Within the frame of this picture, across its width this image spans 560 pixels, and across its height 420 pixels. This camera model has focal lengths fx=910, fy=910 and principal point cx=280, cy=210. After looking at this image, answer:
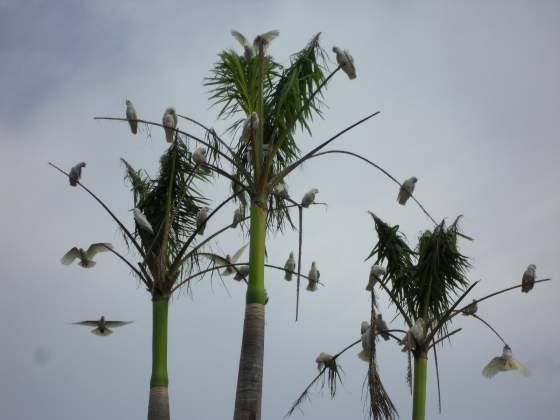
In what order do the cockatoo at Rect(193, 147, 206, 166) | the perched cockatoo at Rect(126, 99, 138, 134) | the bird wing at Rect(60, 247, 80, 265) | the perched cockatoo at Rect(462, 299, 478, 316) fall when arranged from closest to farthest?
the cockatoo at Rect(193, 147, 206, 166)
the perched cockatoo at Rect(462, 299, 478, 316)
the perched cockatoo at Rect(126, 99, 138, 134)
the bird wing at Rect(60, 247, 80, 265)

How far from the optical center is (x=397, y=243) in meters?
13.5

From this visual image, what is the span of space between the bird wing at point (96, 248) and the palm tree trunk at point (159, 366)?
1.35 metres

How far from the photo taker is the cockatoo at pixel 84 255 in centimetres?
1347

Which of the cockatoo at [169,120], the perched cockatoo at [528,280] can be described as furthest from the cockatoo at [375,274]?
the cockatoo at [169,120]

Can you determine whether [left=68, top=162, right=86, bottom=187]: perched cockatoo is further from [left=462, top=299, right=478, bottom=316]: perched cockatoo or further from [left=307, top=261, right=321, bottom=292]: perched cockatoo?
[left=462, top=299, right=478, bottom=316]: perched cockatoo

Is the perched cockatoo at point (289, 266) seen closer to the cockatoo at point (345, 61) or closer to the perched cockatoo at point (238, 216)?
the perched cockatoo at point (238, 216)

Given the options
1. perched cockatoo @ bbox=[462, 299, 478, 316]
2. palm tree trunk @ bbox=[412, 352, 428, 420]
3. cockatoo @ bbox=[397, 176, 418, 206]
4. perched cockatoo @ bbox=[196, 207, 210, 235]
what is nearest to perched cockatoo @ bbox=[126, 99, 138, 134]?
perched cockatoo @ bbox=[196, 207, 210, 235]

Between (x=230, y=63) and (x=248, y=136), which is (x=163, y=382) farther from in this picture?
(x=230, y=63)

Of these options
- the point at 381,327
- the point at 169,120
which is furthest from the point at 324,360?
the point at 169,120

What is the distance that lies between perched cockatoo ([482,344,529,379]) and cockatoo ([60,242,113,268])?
5685 mm

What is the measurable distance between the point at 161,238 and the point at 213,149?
67.2 inches

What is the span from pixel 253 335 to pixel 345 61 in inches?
160

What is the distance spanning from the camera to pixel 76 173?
13391mm

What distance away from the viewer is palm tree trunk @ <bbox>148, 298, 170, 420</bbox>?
39.6ft
